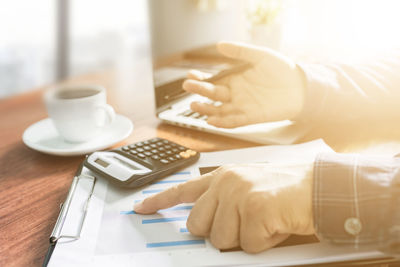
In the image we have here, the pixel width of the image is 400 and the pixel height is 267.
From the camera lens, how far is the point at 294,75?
0.69 metres

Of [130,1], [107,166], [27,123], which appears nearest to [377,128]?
[107,166]

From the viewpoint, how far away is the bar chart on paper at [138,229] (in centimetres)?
38

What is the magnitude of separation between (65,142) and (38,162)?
57mm

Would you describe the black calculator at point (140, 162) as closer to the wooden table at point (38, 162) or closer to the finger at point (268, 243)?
the wooden table at point (38, 162)

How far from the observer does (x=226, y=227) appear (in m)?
0.37

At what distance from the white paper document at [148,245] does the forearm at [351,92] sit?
36 cm

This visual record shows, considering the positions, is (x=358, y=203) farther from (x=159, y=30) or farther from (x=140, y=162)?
(x=159, y=30)

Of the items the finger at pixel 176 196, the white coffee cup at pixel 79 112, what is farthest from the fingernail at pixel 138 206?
the white coffee cup at pixel 79 112

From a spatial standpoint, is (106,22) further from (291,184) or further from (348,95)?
(291,184)

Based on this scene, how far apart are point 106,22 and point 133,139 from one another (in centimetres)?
210

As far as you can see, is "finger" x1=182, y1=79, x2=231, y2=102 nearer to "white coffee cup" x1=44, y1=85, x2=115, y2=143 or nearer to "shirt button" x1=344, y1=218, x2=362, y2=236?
"white coffee cup" x1=44, y1=85, x2=115, y2=143

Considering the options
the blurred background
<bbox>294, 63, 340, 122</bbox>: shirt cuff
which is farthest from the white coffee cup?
the blurred background

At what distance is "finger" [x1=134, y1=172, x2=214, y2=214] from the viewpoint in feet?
1.42

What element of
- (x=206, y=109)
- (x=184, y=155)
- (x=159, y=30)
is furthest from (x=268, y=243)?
(x=159, y=30)
